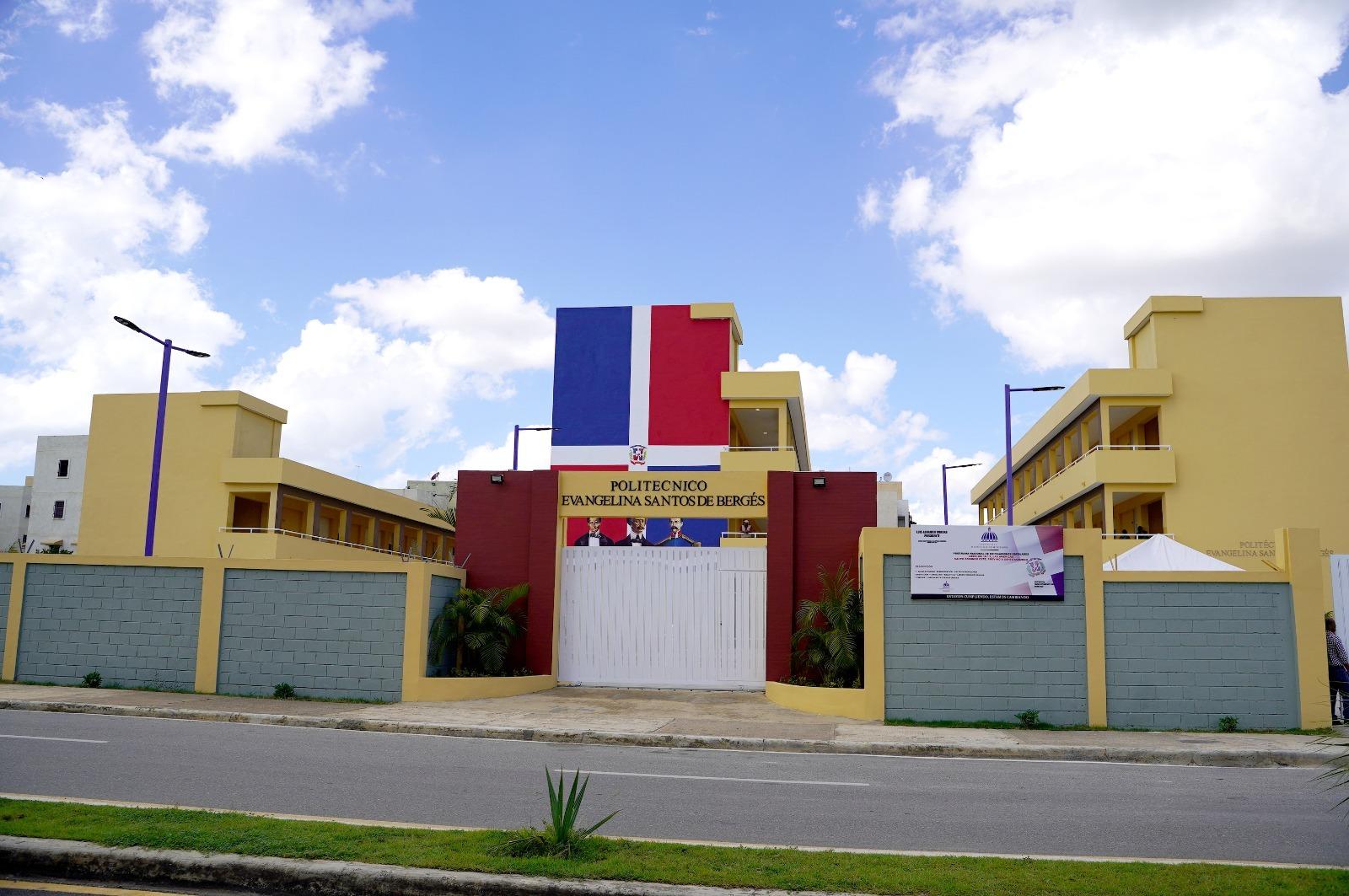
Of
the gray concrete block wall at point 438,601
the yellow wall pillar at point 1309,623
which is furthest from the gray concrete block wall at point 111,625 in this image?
the yellow wall pillar at point 1309,623

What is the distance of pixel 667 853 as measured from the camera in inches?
275

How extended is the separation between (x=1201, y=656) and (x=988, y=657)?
9.78 ft

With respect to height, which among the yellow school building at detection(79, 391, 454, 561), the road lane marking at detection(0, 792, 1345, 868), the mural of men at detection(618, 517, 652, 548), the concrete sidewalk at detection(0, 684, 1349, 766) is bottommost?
the road lane marking at detection(0, 792, 1345, 868)

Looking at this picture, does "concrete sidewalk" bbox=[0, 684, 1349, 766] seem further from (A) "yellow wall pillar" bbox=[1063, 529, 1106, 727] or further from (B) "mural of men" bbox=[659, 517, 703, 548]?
(B) "mural of men" bbox=[659, 517, 703, 548]

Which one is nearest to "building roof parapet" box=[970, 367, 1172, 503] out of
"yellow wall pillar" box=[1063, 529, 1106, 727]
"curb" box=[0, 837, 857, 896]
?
"yellow wall pillar" box=[1063, 529, 1106, 727]

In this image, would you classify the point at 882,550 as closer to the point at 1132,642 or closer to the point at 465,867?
the point at 1132,642

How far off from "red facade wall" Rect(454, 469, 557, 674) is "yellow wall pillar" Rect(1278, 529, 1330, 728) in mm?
11894

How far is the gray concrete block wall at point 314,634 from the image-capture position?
57.0ft

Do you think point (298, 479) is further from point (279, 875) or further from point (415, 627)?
point (279, 875)

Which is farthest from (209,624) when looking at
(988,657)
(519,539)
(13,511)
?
(13,511)

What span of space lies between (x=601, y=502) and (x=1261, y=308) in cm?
2433

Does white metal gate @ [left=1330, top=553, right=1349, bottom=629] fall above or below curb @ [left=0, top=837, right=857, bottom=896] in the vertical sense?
above

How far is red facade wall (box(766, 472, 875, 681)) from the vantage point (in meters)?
19.4

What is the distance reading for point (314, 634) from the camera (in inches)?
693
